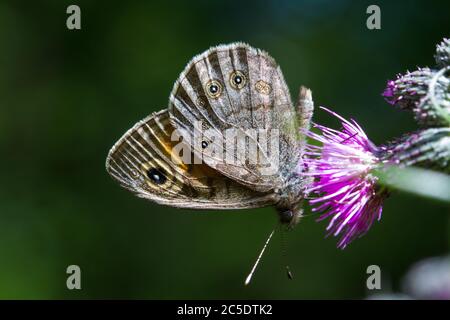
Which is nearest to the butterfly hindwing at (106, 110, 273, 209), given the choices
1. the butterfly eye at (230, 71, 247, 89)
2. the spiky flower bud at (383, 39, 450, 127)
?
the butterfly eye at (230, 71, 247, 89)

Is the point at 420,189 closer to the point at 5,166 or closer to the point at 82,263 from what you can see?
the point at 82,263

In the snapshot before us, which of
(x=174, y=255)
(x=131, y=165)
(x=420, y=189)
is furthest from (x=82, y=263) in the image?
(x=420, y=189)

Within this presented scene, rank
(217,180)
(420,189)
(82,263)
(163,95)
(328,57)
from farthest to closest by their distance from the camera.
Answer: (328,57) < (163,95) < (82,263) < (217,180) < (420,189)

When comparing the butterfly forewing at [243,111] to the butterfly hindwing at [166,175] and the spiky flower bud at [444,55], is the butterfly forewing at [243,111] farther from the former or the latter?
the spiky flower bud at [444,55]

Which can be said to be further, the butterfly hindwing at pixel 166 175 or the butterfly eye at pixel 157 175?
the butterfly eye at pixel 157 175

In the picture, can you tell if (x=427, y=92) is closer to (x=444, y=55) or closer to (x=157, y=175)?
(x=444, y=55)

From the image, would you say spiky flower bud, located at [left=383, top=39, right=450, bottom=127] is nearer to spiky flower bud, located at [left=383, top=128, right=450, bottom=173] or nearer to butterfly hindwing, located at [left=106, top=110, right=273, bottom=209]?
spiky flower bud, located at [left=383, top=128, right=450, bottom=173]

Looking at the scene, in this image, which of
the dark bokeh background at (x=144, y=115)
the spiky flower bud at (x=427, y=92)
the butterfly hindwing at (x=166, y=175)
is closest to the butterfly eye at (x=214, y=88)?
the butterfly hindwing at (x=166, y=175)
